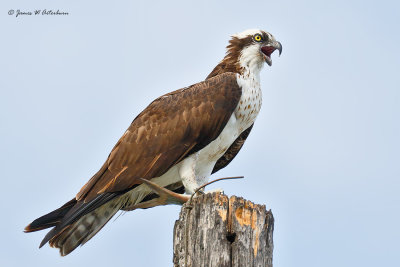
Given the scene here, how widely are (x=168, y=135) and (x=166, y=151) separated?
0.72ft

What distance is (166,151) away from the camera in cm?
748

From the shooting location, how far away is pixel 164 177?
7.69 metres

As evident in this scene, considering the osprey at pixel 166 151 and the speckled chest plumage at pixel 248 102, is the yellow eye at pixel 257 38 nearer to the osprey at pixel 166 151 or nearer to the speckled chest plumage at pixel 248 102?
the osprey at pixel 166 151

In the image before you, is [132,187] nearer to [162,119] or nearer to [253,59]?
[162,119]

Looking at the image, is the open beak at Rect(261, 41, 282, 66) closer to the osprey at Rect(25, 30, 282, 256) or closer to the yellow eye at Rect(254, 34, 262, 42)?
the yellow eye at Rect(254, 34, 262, 42)

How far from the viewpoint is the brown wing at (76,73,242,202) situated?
7.38 m

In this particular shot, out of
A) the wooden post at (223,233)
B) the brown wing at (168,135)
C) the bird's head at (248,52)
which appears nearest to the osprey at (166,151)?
the brown wing at (168,135)

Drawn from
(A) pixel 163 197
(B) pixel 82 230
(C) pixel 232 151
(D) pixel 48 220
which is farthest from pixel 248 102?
(D) pixel 48 220

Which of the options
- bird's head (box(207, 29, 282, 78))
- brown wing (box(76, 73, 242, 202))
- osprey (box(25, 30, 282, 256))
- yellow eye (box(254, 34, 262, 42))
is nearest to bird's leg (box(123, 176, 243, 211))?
osprey (box(25, 30, 282, 256))

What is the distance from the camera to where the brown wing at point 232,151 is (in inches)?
328

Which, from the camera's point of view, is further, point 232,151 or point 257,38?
point 257,38

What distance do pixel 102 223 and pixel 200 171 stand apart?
1.34 metres

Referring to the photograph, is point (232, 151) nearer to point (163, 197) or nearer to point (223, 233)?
point (163, 197)

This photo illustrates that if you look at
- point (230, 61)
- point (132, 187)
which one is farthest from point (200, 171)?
point (230, 61)
